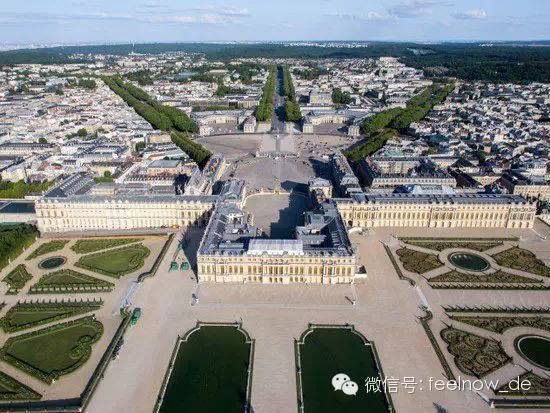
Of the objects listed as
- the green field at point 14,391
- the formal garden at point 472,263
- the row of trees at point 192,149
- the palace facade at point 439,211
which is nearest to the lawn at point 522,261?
the formal garden at point 472,263

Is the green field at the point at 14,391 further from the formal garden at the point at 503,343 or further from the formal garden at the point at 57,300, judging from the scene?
the formal garden at the point at 503,343

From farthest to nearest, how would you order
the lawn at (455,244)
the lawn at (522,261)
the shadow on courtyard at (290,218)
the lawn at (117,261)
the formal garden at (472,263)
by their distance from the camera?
the shadow on courtyard at (290,218)
the lawn at (455,244)
the lawn at (117,261)
the lawn at (522,261)
the formal garden at (472,263)

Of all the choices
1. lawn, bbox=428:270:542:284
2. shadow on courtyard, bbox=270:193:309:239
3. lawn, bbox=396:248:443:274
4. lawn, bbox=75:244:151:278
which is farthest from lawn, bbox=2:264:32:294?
lawn, bbox=428:270:542:284

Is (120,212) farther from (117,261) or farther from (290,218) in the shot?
(290,218)

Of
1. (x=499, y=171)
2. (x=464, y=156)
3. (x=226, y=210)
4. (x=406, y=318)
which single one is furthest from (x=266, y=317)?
(x=464, y=156)

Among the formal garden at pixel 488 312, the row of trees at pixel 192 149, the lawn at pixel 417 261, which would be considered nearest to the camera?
the formal garden at pixel 488 312

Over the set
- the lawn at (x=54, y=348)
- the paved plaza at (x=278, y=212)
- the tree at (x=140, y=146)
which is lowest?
the lawn at (x=54, y=348)

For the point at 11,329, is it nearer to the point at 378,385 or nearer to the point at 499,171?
the point at 378,385

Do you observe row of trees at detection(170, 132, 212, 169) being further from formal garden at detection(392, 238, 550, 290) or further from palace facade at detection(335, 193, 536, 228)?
formal garden at detection(392, 238, 550, 290)
